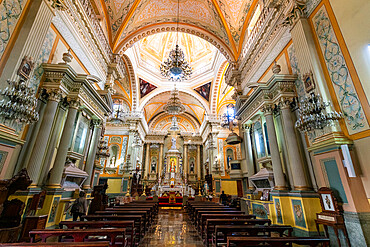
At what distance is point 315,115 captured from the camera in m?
3.74

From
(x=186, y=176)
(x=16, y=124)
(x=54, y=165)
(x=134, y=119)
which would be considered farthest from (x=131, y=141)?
(x=16, y=124)

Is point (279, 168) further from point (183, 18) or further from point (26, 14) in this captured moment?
point (183, 18)

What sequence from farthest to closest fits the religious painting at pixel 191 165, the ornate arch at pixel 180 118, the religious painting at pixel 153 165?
1. the ornate arch at pixel 180 118
2. the religious painting at pixel 191 165
3. the religious painting at pixel 153 165

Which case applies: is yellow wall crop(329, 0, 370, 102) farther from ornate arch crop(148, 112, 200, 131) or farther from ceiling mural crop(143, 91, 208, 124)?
ornate arch crop(148, 112, 200, 131)

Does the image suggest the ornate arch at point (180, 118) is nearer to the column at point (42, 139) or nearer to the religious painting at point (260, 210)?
the religious painting at point (260, 210)

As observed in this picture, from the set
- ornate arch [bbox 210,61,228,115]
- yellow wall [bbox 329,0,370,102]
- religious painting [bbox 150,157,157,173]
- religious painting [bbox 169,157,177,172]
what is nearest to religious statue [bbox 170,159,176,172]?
religious painting [bbox 169,157,177,172]

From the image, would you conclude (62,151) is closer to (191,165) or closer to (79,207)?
(79,207)

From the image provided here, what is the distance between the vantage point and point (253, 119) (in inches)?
294

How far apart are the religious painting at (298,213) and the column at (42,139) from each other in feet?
21.8

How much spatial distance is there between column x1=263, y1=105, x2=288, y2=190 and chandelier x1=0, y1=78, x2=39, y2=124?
251 inches

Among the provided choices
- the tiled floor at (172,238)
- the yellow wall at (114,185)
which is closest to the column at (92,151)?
the tiled floor at (172,238)

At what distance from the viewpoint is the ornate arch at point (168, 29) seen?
9.30 meters

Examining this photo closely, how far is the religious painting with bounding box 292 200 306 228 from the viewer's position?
4.24 meters

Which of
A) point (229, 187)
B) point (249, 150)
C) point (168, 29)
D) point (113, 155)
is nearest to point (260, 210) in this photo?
point (249, 150)
